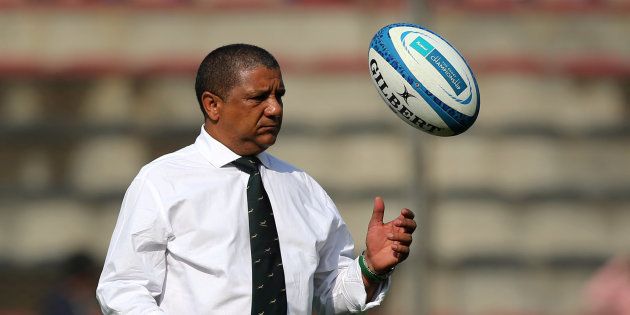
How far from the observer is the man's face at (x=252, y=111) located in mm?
2521

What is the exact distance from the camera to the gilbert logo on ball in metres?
2.92

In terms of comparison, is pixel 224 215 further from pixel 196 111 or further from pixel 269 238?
pixel 196 111

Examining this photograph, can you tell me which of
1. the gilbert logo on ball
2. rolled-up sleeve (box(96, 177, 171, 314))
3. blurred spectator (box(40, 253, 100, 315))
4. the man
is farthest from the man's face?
blurred spectator (box(40, 253, 100, 315))

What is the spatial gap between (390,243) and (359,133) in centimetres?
335

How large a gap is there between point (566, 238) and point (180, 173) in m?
3.63

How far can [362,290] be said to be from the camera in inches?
100

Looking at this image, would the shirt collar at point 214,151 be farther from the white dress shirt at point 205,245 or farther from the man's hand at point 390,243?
the man's hand at point 390,243

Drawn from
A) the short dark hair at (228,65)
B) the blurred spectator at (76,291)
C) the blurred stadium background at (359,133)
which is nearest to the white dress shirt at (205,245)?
the short dark hair at (228,65)

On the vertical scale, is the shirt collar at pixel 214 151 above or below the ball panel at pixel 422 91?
below

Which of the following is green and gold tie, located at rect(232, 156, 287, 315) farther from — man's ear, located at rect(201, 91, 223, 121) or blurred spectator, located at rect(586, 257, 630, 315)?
blurred spectator, located at rect(586, 257, 630, 315)

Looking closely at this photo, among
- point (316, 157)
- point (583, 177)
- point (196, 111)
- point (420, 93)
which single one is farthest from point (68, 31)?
point (420, 93)

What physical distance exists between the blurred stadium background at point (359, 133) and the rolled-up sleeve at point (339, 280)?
2.93m

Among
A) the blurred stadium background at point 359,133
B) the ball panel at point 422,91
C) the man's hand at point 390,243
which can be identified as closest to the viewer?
the man's hand at point 390,243

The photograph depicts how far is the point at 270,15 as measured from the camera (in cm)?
604
